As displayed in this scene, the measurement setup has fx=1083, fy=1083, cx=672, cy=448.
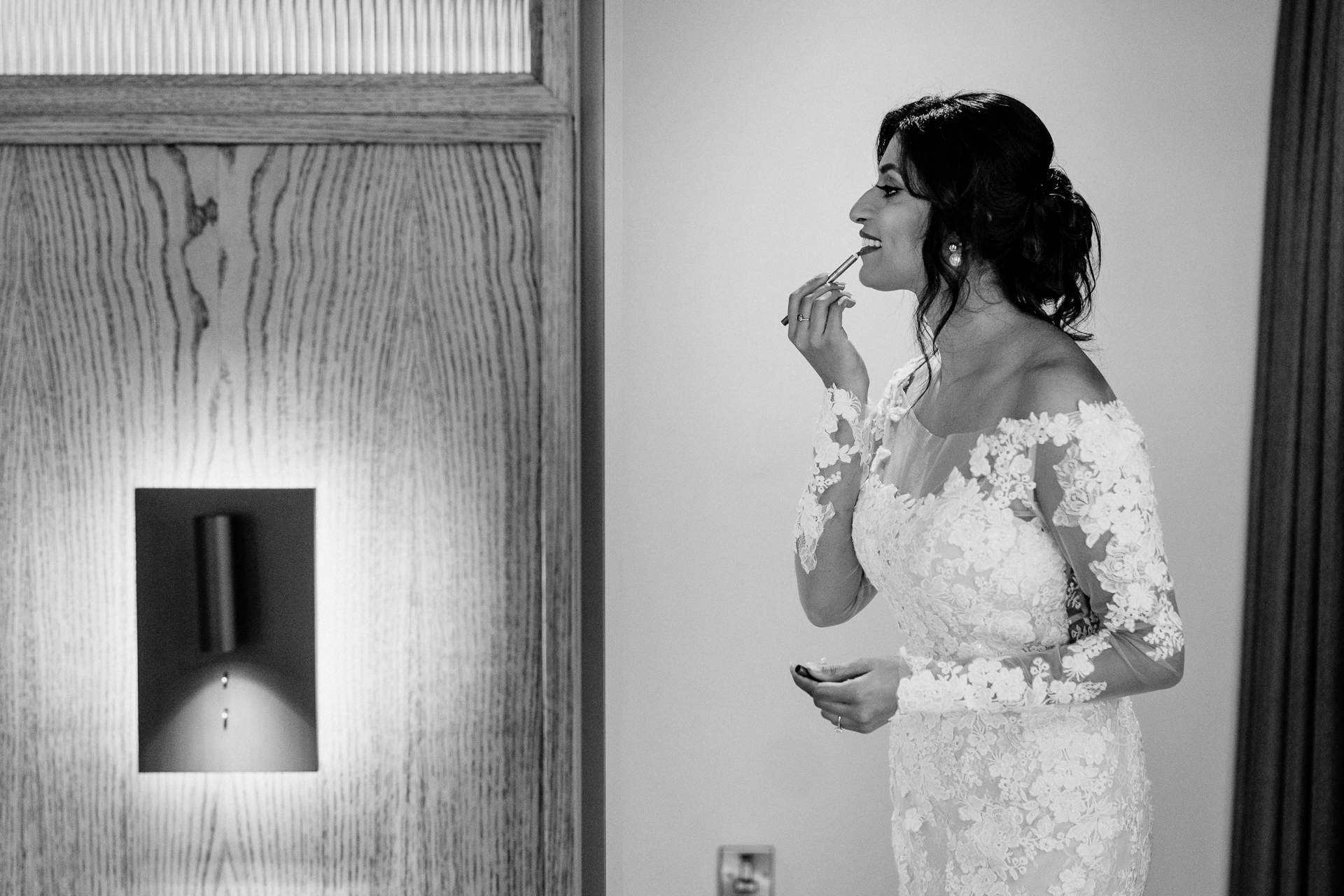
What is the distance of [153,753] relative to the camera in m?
1.51

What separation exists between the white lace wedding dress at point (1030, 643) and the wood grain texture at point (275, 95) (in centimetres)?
75

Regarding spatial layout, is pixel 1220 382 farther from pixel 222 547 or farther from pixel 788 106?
pixel 222 547

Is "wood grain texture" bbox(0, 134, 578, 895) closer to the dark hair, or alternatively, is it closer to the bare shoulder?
the dark hair

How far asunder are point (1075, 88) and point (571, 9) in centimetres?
95

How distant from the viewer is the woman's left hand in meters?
1.29

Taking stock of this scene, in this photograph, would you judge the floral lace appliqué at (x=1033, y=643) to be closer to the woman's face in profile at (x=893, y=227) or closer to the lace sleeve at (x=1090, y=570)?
the lace sleeve at (x=1090, y=570)

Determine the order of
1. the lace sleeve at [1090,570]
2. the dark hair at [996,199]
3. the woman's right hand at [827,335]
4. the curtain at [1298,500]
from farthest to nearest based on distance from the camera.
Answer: the curtain at [1298,500]
the woman's right hand at [827,335]
the dark hair at [996,199]
the lace sleeve at [1090,570]

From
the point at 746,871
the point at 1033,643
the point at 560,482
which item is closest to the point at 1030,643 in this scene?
the point at 1033,643

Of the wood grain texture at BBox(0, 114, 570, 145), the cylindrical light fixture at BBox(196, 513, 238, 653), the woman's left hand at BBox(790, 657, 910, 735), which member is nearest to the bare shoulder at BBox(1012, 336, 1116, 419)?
the woman's left hand at BBox(790, 657, 910, 735)

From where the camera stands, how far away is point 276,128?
1.50m

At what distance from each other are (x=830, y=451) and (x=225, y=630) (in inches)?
34.3

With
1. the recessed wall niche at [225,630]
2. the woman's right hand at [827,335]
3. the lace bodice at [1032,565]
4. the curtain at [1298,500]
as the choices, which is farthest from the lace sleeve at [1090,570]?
the recessed wall niche at [225,630]

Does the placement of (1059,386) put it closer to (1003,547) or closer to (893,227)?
(1003,547)

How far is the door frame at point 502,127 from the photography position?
1.50m
